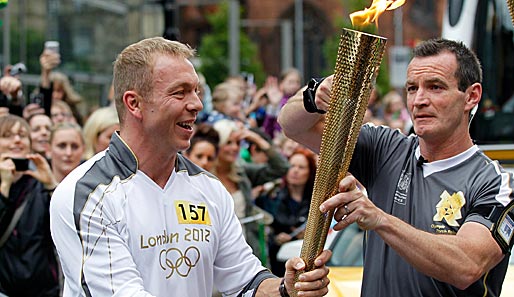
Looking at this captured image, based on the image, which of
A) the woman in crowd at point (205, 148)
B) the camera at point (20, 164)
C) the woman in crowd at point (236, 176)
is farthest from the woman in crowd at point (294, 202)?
the camera at point (20, 164)

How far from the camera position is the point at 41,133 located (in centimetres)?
826

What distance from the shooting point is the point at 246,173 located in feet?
30.2

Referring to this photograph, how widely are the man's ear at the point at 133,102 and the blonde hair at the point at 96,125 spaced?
3.69 meters

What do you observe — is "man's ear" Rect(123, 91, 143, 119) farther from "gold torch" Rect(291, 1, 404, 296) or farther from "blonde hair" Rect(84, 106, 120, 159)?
"blonde hair" Rect(84, 106, 120, 159)

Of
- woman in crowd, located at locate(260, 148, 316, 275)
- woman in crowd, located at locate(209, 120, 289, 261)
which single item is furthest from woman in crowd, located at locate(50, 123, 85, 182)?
woman in crowd, located at locate(260, 148, 316, 275)

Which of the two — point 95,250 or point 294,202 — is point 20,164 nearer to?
point 294,202

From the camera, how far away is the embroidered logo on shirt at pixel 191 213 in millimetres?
3766

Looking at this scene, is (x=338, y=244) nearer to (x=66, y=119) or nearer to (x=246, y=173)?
(x=246, y=173)

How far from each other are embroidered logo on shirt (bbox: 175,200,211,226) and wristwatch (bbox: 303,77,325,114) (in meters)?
0.60

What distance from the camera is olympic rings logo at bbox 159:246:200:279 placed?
3.65 metres

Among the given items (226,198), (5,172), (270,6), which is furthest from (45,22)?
(270,6)

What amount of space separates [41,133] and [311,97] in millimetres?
4578

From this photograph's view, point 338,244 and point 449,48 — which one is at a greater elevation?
point 449,48

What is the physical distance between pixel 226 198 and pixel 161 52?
66 cm
